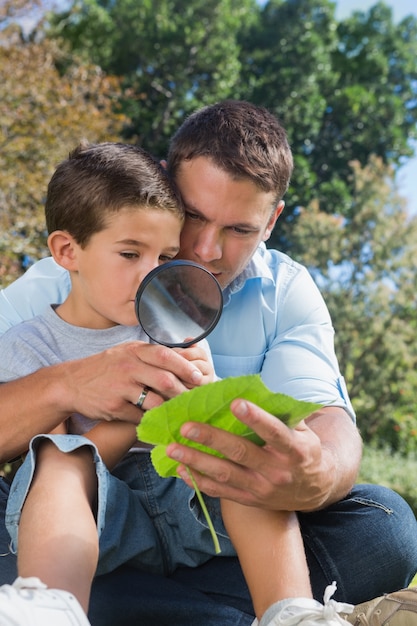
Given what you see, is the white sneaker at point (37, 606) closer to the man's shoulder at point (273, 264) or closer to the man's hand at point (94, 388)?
the man's hand at point (94, 388)

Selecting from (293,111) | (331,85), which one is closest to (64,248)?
(293,111)

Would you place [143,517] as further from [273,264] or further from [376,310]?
[376,310]

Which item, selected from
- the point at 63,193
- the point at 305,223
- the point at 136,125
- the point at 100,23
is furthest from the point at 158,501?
the point at 100,23

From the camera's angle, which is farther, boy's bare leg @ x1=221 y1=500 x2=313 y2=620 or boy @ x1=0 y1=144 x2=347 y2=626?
boy's bare leg @ x1=221 y1=500 x2=313 y2=620

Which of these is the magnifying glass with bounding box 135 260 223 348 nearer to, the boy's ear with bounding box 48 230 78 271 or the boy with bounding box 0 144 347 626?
the boy with bounding box 0 144 347 626

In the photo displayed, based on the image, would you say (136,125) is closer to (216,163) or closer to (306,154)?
(306,154)

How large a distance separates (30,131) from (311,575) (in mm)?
11574

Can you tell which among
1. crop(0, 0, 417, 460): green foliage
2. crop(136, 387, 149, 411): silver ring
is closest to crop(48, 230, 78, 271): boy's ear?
crop(136, 387, 149, 411): silver ring

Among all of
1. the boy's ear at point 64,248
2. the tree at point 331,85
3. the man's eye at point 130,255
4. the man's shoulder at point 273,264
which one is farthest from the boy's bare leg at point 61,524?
the tree at point 331,85

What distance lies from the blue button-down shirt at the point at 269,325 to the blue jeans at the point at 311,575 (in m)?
0.44

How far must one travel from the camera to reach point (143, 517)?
2592 millimetres

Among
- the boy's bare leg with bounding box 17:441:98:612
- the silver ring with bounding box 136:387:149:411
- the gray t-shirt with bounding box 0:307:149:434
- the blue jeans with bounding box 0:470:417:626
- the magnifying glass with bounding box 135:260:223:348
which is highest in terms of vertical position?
the magnifying glass with bounding box 135:260:223:348

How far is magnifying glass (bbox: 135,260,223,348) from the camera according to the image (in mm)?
2293

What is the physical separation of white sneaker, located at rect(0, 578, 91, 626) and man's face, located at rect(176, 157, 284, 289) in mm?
1535
